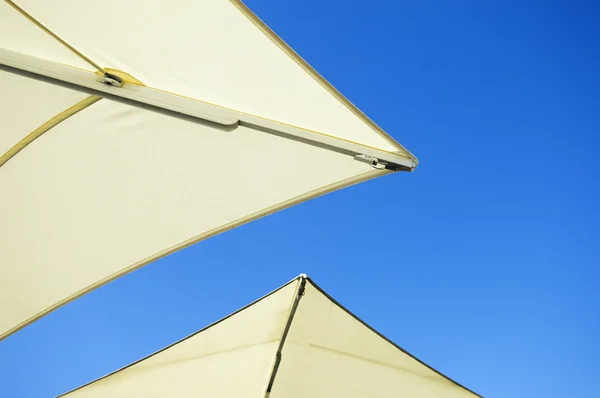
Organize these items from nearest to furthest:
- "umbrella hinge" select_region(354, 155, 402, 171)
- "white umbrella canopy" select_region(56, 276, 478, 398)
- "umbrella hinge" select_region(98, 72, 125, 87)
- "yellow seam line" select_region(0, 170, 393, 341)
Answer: "umbrella hinge" select_region(354, 155, 402, 171) → "umbrella hinge" select_region(98, 72, 125, 87) → "yellow seam line" select_region(0, 170, 393, 341) → "white umbrella canopy" select_region(56, 276, 478, 398)

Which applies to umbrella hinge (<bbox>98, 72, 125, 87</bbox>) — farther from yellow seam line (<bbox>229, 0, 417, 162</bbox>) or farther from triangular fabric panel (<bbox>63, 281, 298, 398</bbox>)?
triangular fabric panel (<bbox>63, 281, 298, 398</bbox>)

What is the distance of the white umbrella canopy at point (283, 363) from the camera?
11.5ft

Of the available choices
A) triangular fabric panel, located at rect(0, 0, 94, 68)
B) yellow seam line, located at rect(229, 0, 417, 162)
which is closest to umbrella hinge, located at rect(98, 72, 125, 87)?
triangular fabric panel, located at rect(0, 0, 94, 68)

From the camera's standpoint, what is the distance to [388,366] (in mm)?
3787

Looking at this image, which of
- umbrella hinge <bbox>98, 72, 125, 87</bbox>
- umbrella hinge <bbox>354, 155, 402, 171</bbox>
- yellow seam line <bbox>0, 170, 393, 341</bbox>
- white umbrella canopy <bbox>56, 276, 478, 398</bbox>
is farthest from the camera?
white umbrella canopy <bbox>56, 276, 478, 398</bbox>

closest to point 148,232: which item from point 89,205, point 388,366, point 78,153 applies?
point 89,205

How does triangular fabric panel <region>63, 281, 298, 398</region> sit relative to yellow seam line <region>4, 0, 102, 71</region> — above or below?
below

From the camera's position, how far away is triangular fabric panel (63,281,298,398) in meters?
3.51

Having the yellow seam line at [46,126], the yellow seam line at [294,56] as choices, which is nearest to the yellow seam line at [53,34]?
the yellow seam line at [46,126]

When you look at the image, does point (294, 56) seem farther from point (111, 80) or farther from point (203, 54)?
point (111, 80)

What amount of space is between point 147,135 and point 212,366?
2.08 m

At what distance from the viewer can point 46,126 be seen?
118 inches

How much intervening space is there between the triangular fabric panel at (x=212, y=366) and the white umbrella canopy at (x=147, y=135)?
82 centimetres

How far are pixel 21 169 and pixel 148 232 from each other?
3.44ft
